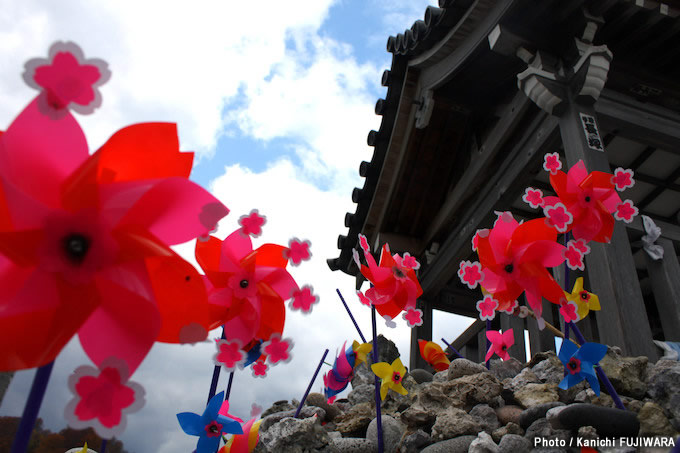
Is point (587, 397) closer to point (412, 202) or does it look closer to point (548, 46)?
point (548, 46)

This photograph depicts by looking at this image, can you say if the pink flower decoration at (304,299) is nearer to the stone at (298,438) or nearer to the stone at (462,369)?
the stone at (298,438)

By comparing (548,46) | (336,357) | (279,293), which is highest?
(548,46)

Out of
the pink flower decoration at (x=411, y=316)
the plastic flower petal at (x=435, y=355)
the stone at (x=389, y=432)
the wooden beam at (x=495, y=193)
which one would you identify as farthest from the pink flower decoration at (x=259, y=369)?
the wooden beam at (x=495, y=193)

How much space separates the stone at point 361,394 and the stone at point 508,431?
1100mm

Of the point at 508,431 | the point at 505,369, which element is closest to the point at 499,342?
the point at 505,369

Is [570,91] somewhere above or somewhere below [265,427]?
above

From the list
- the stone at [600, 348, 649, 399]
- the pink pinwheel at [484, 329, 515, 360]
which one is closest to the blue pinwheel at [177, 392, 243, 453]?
the stone at [600, 348, 649, 399]

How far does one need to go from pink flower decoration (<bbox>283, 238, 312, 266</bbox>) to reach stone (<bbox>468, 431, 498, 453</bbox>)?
3.83 feet

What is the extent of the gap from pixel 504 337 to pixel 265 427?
1.84 metres

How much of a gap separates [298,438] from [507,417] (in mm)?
1097

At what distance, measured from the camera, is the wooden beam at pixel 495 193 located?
473cm

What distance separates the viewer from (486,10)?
4.67 metres

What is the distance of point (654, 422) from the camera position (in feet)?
6.09

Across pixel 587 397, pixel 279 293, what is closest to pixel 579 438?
pixel 587 397
